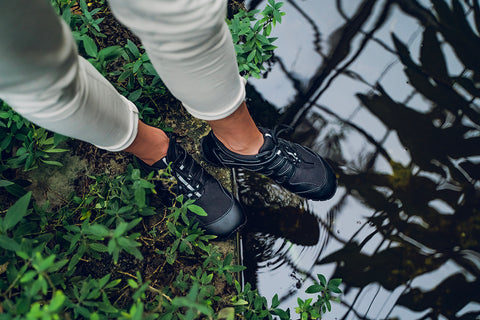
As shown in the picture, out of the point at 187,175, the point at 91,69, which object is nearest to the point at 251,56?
the point at 187,175

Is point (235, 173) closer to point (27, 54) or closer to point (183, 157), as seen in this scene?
point (183, 157)

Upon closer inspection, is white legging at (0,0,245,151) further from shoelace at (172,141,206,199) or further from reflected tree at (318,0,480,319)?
reflected tree at (318,0,480,319)

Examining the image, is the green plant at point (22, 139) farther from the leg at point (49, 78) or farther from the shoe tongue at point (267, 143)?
the shoe tongue at point (267, 143)

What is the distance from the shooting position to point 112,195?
4.42ft

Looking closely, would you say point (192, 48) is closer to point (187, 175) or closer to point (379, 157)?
point (187, 175)

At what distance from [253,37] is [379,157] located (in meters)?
0.85

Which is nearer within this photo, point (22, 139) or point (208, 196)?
point (22, 139)

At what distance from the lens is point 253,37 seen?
1.61 meters

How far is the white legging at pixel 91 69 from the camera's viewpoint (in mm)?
707

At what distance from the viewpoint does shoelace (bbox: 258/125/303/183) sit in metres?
1.45

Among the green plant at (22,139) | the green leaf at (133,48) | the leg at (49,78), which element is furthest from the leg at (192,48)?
the green plant at (22,139)

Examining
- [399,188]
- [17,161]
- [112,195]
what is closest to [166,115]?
[112,195]

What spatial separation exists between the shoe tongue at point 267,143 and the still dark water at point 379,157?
0.26 meters

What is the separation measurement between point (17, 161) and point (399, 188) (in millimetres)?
1705
